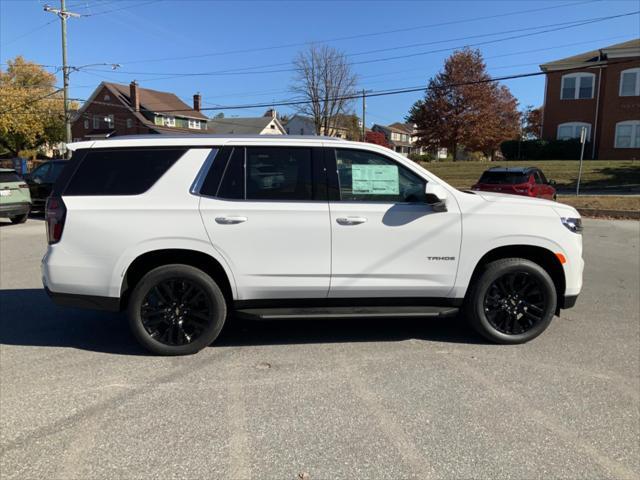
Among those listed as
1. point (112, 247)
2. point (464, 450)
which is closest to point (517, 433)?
point (464, 450)

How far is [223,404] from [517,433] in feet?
6.50

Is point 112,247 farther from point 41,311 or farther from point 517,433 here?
point 517,433

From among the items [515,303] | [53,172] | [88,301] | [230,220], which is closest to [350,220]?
[230,220]

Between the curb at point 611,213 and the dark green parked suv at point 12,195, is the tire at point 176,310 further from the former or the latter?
the curb at point 611,213

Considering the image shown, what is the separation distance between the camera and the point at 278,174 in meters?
4.46

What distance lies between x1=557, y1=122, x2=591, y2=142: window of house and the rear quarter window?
122 ft

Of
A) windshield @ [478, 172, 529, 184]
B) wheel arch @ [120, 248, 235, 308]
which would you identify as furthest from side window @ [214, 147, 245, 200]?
windshield @ [478, 172, 529, 184]

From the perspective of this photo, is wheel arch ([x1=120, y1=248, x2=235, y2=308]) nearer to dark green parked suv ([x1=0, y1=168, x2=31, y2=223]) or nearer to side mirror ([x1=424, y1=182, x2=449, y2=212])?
side mirror ([x1=424, y1=182, x2=449, y2=212])

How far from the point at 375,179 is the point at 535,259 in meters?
1.75

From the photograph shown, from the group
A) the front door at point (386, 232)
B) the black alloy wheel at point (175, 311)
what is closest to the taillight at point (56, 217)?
the black alloy wheel at point (175, 311)

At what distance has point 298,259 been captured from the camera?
173 inches

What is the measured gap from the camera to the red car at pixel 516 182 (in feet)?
46.9

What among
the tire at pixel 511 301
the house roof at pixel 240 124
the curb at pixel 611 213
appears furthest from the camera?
the house roof at pixel 240 124

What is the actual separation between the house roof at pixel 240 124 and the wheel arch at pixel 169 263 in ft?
226
